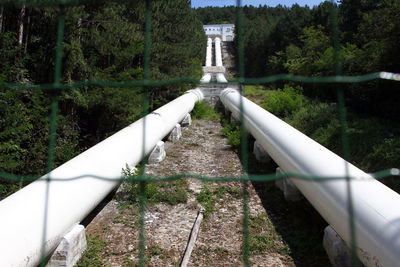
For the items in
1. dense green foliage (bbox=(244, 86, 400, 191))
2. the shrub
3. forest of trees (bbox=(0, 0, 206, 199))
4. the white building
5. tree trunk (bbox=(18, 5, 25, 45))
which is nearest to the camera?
dense green foliage (bbox=(244, 86, 400, 191))

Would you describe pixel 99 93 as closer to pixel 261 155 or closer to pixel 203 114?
pixel 261 155

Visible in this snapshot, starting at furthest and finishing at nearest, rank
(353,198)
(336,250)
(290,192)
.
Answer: (290,192)
(336,250)
(353,198)

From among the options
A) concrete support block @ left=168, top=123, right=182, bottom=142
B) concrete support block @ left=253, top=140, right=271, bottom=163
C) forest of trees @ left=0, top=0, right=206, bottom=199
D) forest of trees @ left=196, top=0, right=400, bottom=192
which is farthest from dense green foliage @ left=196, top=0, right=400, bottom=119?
forest of trees @ left=0, top=0, right=206, bottom=199

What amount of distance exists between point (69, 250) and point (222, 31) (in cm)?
3642

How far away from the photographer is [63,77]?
199 inches

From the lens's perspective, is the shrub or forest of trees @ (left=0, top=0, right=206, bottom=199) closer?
forest of trees @ (left=0, top=0, right=206, bottom=199)

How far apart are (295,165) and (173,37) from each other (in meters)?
9.27

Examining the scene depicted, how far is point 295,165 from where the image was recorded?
263cm

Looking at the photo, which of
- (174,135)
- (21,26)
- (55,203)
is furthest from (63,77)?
(55,203)

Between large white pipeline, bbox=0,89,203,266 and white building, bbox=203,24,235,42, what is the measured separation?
1363 inches

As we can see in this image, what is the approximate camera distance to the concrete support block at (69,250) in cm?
200

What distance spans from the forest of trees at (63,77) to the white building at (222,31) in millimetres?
29830

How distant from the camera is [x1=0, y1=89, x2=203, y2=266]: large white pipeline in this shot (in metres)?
1.70

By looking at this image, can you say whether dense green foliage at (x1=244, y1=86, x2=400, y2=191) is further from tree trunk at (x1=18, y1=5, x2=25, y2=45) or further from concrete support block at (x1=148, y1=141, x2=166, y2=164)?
tree trunk at (x1=18, y1=5, x2=25, y2=45)
